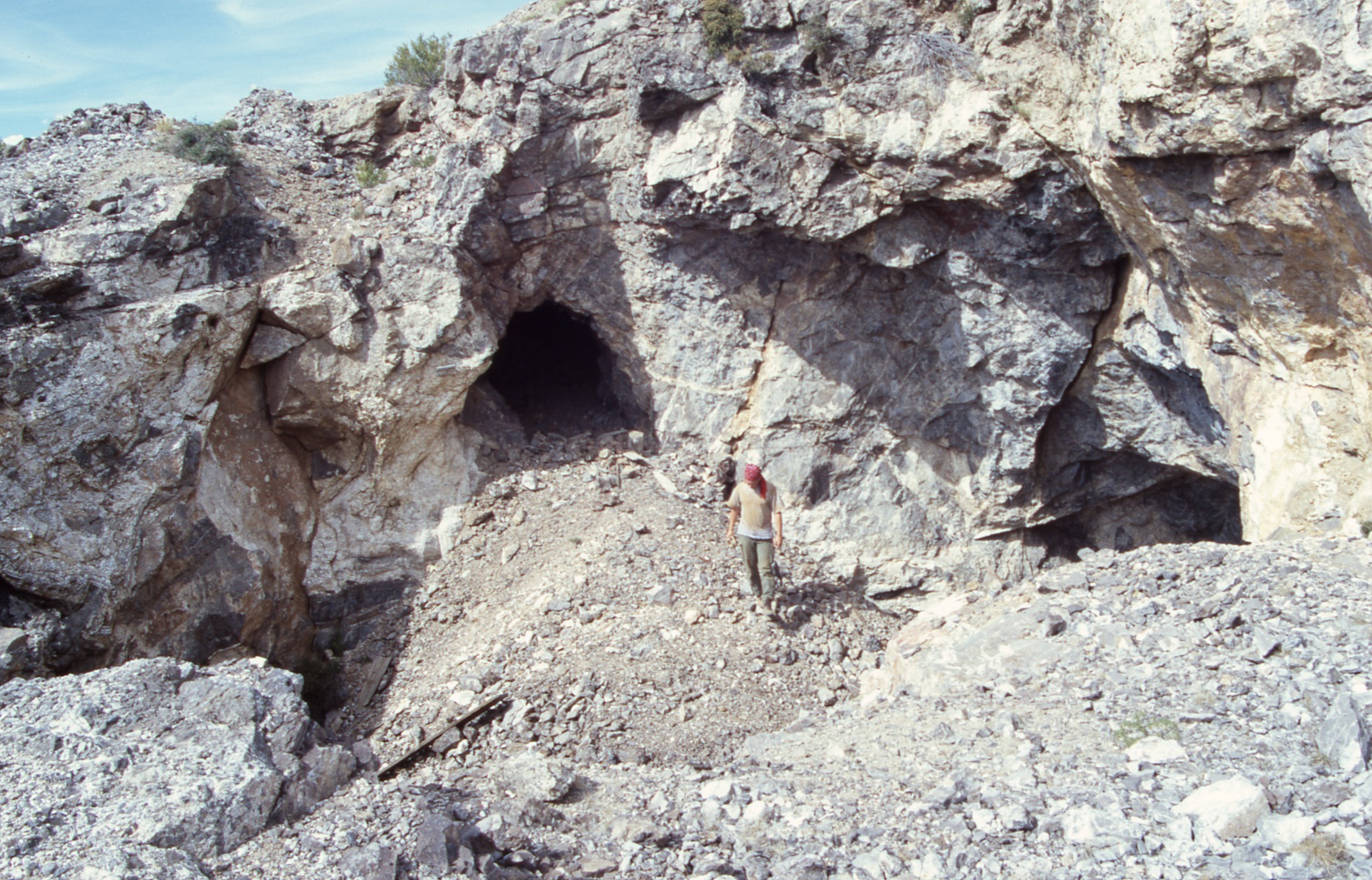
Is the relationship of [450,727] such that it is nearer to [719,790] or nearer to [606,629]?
[606,629]

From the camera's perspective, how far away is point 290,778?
5.40 m

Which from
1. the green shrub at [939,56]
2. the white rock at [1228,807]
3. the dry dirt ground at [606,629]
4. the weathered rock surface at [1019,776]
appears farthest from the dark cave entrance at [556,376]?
the white rock at [1228,807]

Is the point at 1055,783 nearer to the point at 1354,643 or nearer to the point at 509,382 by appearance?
the point at 1354,643

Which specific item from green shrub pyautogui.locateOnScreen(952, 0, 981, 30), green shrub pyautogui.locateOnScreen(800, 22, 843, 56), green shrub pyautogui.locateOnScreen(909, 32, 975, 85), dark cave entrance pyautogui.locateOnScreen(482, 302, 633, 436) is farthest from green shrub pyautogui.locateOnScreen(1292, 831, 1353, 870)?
dark cave entrance pyautogui.locateOnScreen(482, 302, 633, 436)

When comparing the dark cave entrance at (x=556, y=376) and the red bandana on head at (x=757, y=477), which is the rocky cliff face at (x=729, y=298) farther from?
the red bandana on head at (x=757, y=477)

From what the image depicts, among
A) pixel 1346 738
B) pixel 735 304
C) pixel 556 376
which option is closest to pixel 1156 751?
pixel 1346 738

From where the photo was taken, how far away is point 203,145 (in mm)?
10188

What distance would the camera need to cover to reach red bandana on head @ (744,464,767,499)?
324 inches

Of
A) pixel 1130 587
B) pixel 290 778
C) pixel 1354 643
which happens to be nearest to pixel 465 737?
pixel 290 778

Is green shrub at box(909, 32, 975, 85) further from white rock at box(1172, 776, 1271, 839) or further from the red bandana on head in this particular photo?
white rock at box(1172, 776, 1271, 839)

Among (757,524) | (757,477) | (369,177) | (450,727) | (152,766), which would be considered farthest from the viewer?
(369,177)

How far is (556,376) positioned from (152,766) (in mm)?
8848

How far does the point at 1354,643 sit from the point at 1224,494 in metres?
7.15

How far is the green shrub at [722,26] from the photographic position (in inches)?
372
